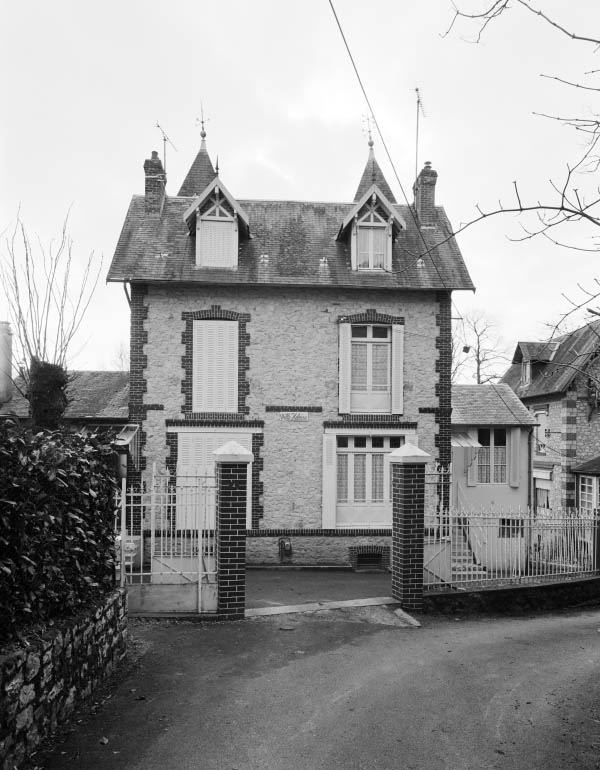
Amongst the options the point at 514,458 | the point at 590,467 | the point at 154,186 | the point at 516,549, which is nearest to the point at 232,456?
the point at 516,549

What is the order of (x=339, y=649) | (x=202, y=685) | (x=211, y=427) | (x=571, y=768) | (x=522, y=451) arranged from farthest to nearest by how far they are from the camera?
(x=522, y=451) → (x=211, y=427) → (x=339, y=649) → (x=202, y=685) → (x=571, y=768)

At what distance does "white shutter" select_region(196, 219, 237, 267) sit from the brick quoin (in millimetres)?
7534

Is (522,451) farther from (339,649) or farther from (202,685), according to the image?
(202,685)

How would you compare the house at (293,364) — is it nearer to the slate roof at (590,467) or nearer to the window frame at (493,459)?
the window frame at (493,459)

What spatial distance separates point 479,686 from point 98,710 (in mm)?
3532

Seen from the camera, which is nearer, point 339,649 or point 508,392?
point 339,649

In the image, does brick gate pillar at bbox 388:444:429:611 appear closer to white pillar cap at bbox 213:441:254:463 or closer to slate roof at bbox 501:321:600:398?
white pillar cap at bbox 213:441:254:463

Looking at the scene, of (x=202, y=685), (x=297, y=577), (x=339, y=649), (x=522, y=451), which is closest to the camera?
(x=202, y=685)

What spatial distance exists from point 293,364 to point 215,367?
5.85ft

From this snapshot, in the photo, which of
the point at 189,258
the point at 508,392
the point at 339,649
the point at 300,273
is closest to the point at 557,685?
the point at 339,649

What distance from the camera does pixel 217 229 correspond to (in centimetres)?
1494

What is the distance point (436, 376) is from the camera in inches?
598

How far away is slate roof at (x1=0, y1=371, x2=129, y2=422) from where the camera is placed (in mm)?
15523

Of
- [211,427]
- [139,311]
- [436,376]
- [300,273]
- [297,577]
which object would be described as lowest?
[297,577]
